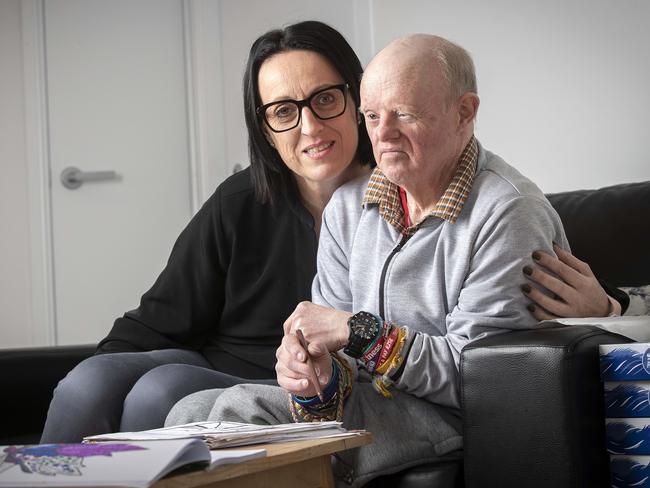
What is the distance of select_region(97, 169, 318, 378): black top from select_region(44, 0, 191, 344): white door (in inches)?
61.3

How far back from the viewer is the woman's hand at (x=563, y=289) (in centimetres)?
148

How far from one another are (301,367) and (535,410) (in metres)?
0.37

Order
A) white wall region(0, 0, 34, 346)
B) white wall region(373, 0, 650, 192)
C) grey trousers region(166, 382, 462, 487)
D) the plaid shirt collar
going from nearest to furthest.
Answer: grey trousers region(166, 382, 462, 487)
the plaid shirt collar
white wall region(373, 0, 650, 192)
white wall region(0, 0, 34, 346)

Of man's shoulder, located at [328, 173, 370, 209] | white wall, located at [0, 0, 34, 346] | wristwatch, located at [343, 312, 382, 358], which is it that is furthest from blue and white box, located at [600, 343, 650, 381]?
white wall, located at [0, 0, 34, 346]

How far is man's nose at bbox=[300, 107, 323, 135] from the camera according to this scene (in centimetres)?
191

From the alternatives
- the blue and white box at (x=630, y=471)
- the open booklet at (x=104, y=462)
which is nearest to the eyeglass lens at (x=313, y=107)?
the blue and white box at (x=630, y=471)

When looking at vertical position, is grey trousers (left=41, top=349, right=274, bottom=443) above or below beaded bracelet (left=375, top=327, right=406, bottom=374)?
below

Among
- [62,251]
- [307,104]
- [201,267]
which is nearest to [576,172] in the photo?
[307,104]

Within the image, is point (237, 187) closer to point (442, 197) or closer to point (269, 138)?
point (269, 138)

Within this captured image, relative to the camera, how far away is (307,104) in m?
1.94

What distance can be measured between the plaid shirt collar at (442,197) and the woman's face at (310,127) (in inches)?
8.3

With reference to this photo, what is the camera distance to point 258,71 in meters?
2.06

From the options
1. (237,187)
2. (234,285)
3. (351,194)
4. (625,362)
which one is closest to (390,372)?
(625,362)

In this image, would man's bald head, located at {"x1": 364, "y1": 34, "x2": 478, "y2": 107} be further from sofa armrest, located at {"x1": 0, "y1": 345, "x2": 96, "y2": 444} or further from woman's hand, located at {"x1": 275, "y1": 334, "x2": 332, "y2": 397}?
sofa armrest, located at {"x1": 0, "y1": 345, "x2": 96, "y2": 444}
